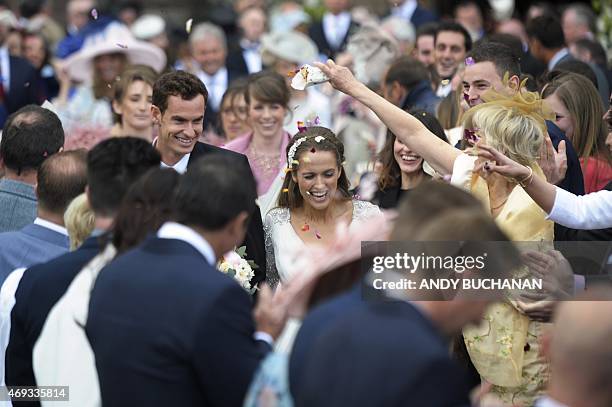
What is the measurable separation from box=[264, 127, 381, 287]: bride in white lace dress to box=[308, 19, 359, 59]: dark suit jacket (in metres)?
6.72

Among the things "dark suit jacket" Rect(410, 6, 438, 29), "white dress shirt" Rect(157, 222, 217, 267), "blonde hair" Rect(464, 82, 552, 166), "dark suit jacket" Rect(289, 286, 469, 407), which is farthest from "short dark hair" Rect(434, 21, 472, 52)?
"dark suit jacket" Rect(289, 286, 469, 407)

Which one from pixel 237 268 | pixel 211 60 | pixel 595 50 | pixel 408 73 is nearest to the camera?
pixel 237 268

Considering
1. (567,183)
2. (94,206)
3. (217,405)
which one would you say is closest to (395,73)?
(567,183)

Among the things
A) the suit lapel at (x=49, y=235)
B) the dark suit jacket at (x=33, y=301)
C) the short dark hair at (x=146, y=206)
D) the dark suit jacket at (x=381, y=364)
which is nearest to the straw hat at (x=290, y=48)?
the suit lapel at (x=49, y=235)

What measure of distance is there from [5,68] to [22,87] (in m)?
0.42

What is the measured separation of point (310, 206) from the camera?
263 inches

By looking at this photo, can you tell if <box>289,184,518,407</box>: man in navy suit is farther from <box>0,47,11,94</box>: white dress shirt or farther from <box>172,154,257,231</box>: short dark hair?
<box>0,47,11,94</box>: white dress shirt

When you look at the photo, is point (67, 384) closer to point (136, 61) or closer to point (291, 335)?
point (291, 335)

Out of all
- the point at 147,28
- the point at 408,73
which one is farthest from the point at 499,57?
the point at 147,28

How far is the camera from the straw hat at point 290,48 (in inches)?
447

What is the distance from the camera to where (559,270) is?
5312 millimetres

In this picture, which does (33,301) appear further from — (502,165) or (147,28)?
(147,28)

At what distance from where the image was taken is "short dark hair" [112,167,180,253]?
431 centimetres

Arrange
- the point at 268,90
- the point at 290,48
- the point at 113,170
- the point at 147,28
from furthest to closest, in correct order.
A: the point at 147,28 < the point at 290,48 < the point at 268,90 < the point at 113,170
